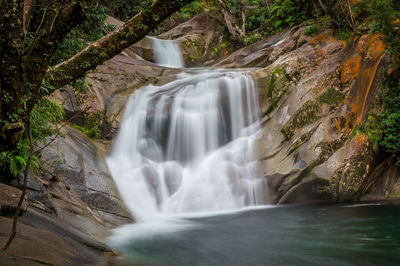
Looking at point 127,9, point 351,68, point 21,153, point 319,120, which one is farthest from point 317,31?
point 127,9

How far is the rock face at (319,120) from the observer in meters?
8.63

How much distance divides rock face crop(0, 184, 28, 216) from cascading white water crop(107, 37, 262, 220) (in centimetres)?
399

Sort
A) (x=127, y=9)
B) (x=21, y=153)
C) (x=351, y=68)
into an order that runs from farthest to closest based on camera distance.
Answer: (x=127, y=9), (x=351, y=68), (x=21, y=153)

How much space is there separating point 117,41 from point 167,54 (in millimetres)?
17691

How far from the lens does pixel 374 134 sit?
8742mm

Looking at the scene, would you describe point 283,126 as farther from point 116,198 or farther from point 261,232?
point 116,198

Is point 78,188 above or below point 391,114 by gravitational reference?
below

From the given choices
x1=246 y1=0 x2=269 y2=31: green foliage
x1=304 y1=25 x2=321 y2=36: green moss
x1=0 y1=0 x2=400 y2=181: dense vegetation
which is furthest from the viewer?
x1=246 y1=0 x2=269 y2=31: green foliage

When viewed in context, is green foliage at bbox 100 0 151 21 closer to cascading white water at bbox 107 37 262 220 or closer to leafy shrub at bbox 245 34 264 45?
leafy shrub at bbox 245 34 264 45

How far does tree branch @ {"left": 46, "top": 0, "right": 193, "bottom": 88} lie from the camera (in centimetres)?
370

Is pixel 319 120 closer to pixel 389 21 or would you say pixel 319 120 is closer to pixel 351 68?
pixel 351 68

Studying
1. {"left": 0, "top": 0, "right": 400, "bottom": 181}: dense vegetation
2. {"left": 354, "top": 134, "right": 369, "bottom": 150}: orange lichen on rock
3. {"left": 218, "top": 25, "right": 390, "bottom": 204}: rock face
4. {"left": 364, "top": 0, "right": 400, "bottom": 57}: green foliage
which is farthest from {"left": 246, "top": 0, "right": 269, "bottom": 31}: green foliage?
{"left": 354, "top": 134, "right": 369, "bottom": 150}: orange lichen on rock

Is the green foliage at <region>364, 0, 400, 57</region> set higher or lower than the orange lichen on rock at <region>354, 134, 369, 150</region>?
higher

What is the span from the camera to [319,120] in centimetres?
959
